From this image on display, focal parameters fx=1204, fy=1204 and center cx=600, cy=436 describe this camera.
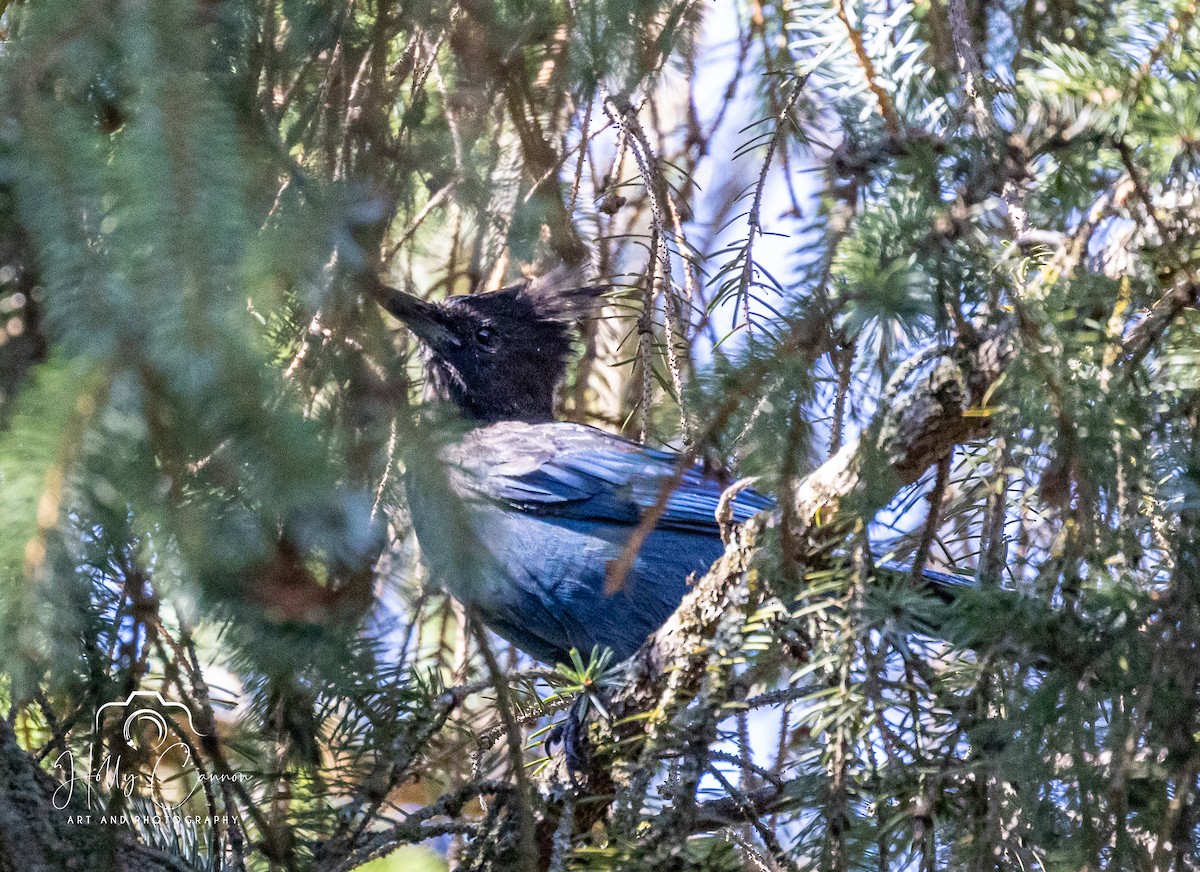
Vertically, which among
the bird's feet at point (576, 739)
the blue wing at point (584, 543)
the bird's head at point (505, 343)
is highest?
the bird's head at point (505, 343)

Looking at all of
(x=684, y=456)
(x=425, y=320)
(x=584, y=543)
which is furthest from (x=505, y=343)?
(x=684, y=456)

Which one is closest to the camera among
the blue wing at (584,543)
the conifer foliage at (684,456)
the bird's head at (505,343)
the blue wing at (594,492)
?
the conifer foliage at (684,456)

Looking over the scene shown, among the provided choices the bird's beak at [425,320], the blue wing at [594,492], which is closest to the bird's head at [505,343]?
the bird's beak at [425,320]

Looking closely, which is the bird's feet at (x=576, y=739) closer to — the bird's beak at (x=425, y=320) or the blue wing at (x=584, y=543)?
the blue wing at (x=584, y=543)

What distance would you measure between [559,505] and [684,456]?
2.23m

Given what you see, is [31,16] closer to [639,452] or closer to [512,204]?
[512,204]

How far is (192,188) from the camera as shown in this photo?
1.58 m

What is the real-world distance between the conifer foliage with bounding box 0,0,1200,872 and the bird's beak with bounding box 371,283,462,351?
138cm

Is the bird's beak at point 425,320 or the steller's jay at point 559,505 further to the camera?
the bird's beak at point 425,320

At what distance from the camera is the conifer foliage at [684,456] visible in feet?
5.26

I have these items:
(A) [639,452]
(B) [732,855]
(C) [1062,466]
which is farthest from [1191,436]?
(A) [639,452]

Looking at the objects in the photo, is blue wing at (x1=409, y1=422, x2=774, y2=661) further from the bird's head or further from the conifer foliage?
the conifer foliage

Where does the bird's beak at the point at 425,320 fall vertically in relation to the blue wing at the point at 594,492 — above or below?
above

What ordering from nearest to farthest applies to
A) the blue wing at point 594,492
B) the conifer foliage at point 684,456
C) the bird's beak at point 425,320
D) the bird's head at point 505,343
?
the conifer foliage at point 684,456
the blue wing at point 594,492
the bird's beak at point 425,320
the bird's head at point 505,343
